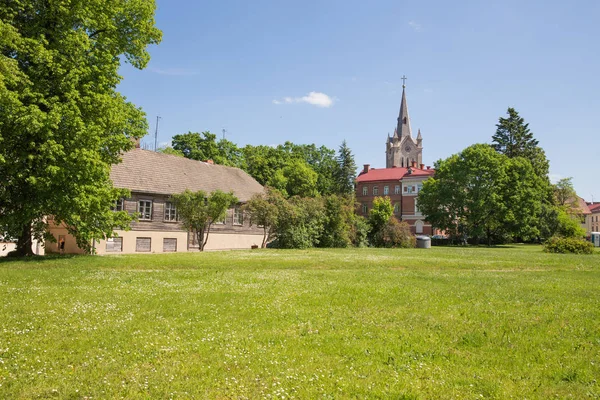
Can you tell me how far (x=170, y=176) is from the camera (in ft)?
133

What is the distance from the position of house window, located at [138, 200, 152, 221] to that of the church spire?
10406 centimetres

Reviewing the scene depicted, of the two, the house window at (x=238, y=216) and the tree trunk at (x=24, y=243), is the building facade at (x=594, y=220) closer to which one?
the house window at (x=238, y=216)

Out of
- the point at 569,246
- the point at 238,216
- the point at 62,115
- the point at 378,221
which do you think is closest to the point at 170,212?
the point at 238,216

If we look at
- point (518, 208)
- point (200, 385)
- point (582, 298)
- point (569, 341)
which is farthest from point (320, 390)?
point (518, 208)

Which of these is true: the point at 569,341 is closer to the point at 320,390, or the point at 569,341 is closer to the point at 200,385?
the point at 320,390

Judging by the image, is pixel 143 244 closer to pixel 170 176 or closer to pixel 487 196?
pixel 170 176

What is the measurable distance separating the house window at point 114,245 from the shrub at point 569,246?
3615 centimetres

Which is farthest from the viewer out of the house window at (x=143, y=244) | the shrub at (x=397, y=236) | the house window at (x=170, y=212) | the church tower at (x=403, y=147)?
the church tower at (x=403, y=147)

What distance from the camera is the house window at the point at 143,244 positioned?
119ft

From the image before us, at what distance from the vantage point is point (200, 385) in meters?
5.44

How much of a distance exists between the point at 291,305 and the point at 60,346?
4.93m

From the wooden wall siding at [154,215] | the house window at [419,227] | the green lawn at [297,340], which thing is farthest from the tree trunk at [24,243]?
the house window at [419,227]

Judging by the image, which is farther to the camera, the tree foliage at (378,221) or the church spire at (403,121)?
the church spire at (403,121)

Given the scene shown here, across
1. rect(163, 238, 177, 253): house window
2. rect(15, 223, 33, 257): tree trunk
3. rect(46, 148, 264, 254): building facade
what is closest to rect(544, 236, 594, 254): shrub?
rect(46, 148, 264, 254): building facade
